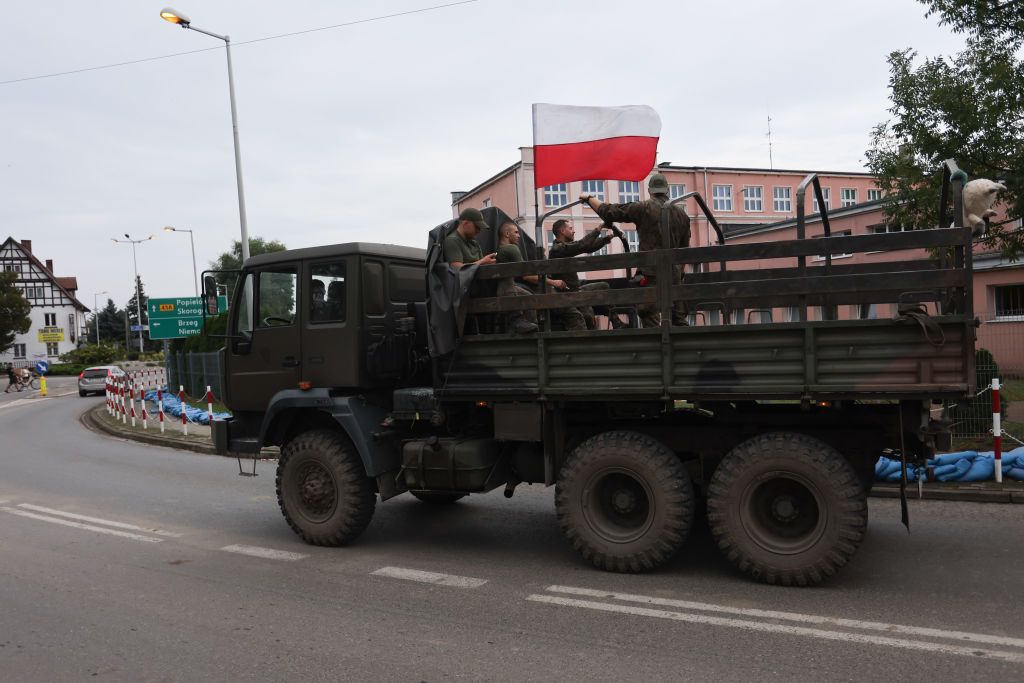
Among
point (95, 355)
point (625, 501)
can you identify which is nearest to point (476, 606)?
point (625, 501)

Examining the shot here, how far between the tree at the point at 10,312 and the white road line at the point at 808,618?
6902cm

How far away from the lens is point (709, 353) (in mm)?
5129

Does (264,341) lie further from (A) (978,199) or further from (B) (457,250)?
(A) (978,199)

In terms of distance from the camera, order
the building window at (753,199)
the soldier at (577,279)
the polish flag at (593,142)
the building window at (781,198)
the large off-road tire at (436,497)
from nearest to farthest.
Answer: the soldier at (577,279), the polish flag at (593,142), the large off-road tire at (436,497), the building window at (753,199), the building window at (781,198)

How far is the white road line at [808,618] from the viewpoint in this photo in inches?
160

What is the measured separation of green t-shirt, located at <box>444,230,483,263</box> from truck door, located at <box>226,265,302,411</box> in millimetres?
1451

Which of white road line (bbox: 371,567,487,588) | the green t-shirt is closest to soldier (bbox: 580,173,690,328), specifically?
the green t-shirt

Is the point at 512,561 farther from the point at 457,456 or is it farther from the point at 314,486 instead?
the point at 314,486

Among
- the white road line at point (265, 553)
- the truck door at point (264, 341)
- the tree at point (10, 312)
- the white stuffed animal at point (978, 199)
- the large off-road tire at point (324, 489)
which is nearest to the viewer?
the white stuffed animal at point (978, 199)

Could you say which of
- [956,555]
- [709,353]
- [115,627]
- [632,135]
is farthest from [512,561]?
[632,135]

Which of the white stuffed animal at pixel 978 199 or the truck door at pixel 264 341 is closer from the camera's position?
the white stuffed animal at pixel 978 199

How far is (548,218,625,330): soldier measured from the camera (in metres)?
6.03

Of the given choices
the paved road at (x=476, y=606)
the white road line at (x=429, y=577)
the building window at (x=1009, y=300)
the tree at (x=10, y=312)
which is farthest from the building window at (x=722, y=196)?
the tree at (x=10, y=312)

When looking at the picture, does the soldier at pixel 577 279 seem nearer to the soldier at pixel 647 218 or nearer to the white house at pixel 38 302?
the soldier at pixel 647 218
